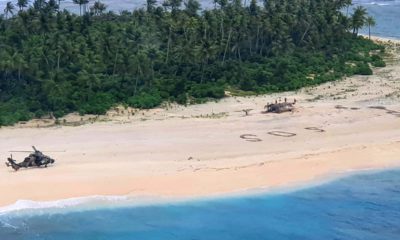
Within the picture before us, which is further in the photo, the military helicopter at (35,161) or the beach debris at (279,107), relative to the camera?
the beach debris at (279,107)

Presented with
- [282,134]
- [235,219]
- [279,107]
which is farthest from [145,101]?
[235,219]

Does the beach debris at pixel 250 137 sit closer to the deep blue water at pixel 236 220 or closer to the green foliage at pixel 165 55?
the deep blue water at pixel 236 220

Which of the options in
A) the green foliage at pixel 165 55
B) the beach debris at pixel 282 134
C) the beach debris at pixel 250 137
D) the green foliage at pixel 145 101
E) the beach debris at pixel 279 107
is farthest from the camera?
the green foliage at pixel 165 55

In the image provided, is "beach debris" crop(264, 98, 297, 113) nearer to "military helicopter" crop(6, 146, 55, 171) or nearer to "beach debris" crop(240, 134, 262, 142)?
"beach debris" crop(240, 134, 262, 142)

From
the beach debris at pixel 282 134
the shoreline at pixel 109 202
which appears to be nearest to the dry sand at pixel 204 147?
the beach debris at pixel 282 134

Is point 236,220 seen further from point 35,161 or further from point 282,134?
point 282,134

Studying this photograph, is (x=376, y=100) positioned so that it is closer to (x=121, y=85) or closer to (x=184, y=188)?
Answer: (x=121, y=85)

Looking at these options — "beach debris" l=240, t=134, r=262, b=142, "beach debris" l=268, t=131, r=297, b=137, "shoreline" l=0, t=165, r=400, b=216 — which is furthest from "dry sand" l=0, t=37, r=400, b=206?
"shoreline" l=0, t=165, r=400, b=216
